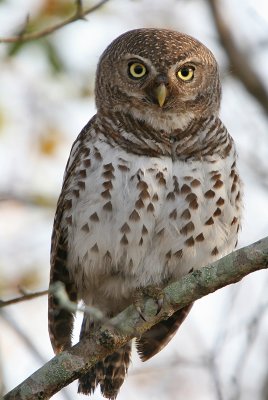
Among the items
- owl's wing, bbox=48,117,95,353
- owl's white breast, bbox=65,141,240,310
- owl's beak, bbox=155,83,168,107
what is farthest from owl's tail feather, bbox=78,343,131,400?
owl's beak, bbox=155,83,168,107

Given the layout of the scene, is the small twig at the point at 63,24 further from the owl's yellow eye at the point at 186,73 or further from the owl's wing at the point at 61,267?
the owl's yellow eye at the point at 186,73

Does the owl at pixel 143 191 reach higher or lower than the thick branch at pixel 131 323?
higher

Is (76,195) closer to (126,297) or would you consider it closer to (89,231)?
(89,231)

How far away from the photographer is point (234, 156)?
20.9 feet

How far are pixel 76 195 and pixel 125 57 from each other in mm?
1229

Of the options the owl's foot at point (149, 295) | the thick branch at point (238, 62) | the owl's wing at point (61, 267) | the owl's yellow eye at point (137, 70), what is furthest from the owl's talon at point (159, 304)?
the thick branch at point (238, 62)

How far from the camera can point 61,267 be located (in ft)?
21.4

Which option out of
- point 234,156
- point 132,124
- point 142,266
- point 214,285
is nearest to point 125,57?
point 132,124

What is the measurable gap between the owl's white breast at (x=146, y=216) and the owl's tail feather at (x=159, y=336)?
1.80ft

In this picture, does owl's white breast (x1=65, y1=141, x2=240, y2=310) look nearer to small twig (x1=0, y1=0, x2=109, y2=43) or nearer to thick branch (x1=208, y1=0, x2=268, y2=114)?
small twig (x1=0, y1=0, x2=109, y2=43)

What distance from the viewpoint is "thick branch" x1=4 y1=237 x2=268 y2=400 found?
4656 millimetres

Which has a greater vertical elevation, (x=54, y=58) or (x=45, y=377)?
(x=54, y=58)

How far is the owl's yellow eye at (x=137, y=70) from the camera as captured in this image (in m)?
6.52

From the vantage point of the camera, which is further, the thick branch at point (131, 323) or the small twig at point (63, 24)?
the small twig at point (63, 24)
